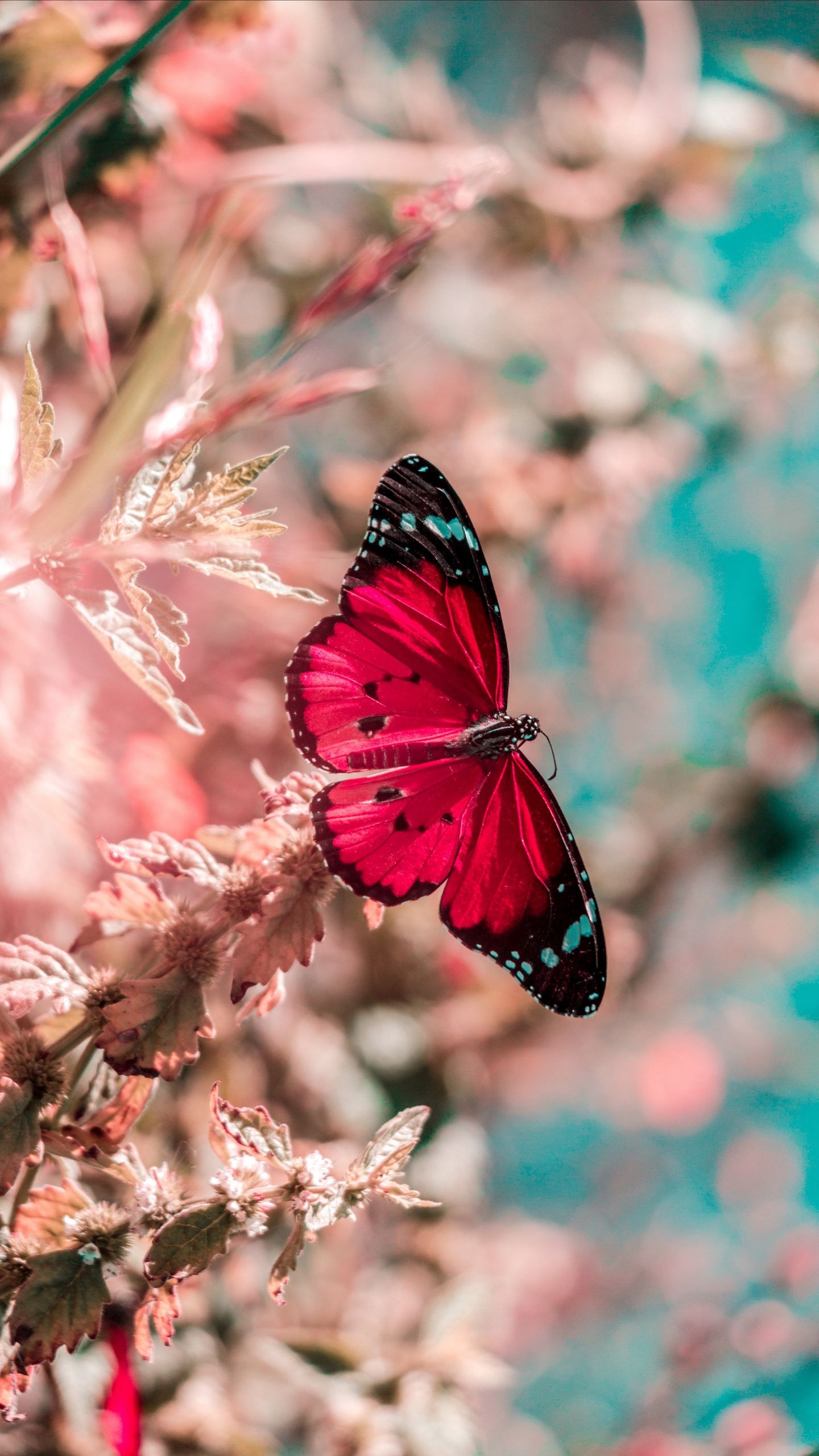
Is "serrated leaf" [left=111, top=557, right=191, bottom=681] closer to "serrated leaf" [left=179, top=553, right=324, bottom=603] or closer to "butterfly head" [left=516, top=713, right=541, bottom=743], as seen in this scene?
"serrated leaf" [left=179, top=553, right=324, bottom=603]

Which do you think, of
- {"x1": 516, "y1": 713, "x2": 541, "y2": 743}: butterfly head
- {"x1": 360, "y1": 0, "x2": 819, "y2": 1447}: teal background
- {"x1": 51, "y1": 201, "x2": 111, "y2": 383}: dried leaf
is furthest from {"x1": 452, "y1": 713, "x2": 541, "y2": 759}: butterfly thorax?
{"x1": 360, "y1": 0, "x2": 819, "y2": 1447}: teal background

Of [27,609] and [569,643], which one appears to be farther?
[569,643]

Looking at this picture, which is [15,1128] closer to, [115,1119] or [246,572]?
[115,1119]

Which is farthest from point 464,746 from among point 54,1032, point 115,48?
point 115,48

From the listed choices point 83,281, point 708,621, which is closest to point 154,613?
point 83,281

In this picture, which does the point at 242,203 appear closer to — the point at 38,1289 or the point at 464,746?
the point at 464,746

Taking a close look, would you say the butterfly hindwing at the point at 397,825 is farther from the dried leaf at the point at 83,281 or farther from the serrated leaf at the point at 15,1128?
the dried leaf at the point at 83,281
